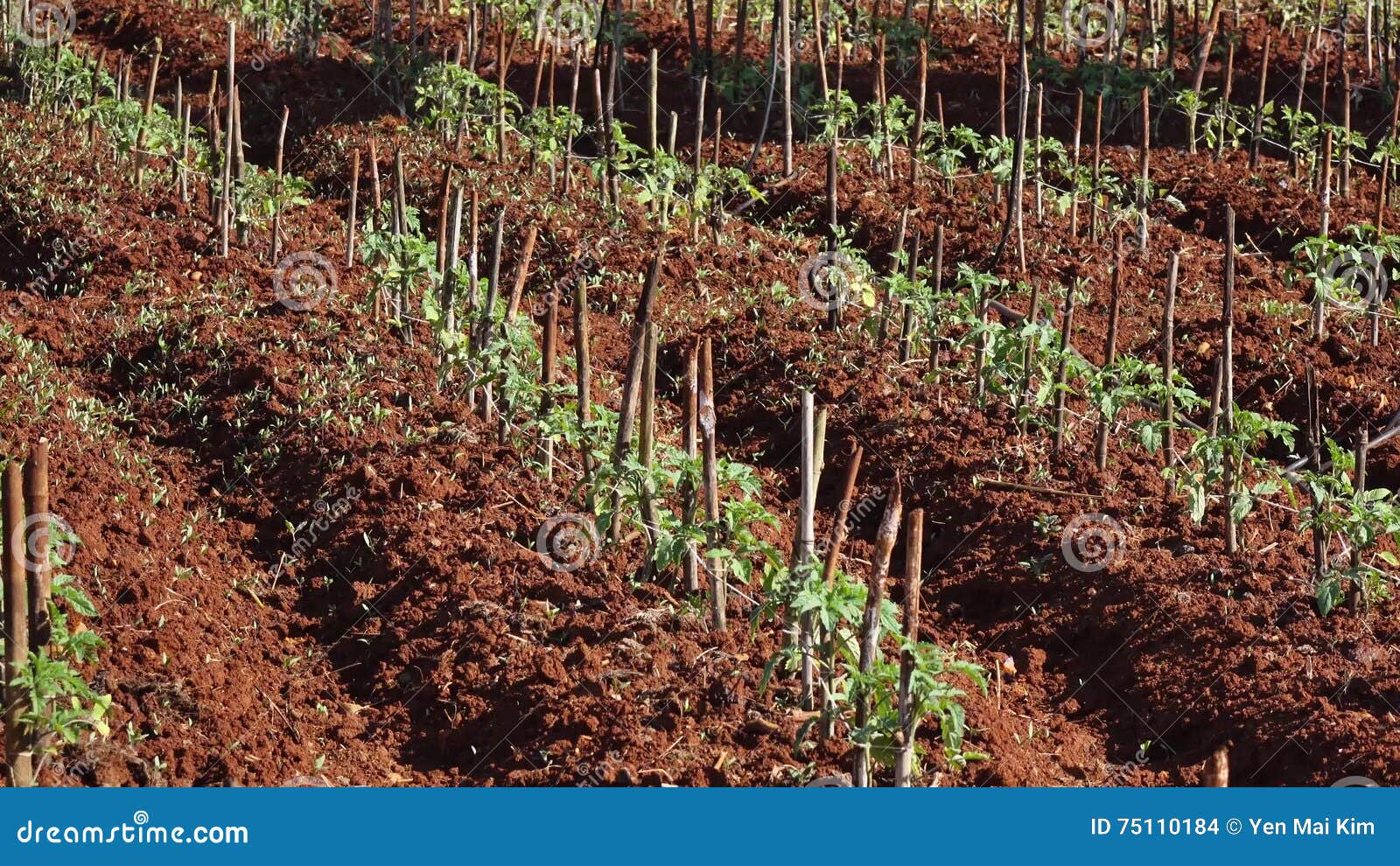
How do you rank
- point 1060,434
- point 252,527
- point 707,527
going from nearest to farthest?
point 707,527 → point 252,527 → point 1060,434

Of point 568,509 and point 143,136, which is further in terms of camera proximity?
point 143,136

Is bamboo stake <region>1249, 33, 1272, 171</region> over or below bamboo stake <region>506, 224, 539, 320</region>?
over

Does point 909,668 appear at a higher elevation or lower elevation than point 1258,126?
lower

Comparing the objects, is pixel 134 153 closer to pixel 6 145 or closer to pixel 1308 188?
pixel 6 145

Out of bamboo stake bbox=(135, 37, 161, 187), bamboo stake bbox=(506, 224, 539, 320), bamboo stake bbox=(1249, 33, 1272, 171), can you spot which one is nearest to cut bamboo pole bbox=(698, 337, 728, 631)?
bamboo stake bbox=(506, 224, 539, 320)

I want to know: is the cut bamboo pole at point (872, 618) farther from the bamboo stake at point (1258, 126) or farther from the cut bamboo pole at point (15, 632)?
the bamboo stake at point (1258, 126)

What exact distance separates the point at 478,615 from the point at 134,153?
5.03 meters

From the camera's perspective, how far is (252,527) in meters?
6.45

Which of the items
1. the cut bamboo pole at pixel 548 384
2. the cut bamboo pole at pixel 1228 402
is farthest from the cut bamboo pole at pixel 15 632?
the cut bamboo pole at pixel 1228 402

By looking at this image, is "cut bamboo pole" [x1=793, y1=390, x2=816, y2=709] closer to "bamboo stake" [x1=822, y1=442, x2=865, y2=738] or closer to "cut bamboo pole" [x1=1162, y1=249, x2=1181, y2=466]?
"bamboo stake" [x1=822, y1=442, x2=865, y2=738]

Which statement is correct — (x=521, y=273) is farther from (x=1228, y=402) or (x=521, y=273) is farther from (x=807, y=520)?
(x=1228, y=402)

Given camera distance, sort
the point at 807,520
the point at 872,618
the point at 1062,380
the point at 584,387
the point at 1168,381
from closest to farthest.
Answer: the point at 872,618, the point at 807,520, the point at 584,387, the point at 1168,381, the point at 1062,380

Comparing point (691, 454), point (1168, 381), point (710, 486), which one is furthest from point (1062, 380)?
point (710, 486)

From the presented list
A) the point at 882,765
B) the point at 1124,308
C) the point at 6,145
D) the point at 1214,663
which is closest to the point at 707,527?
the point at 882,765
